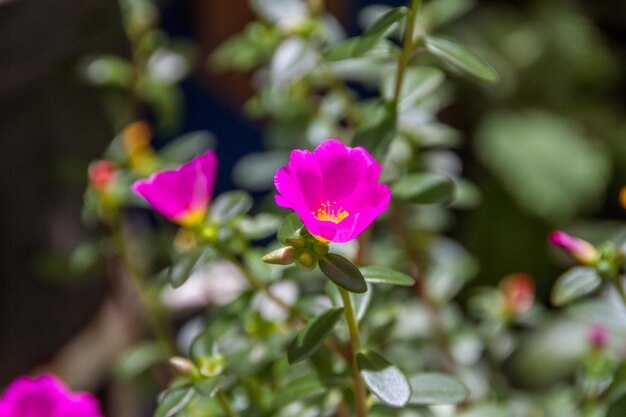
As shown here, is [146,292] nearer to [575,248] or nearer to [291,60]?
[291,60]

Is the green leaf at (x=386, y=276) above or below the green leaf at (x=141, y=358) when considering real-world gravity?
above

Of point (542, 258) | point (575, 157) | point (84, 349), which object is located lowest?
point (542, 258)

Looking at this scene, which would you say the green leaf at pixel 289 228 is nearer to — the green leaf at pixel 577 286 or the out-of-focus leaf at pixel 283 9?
the green leaf at pixel 577 286

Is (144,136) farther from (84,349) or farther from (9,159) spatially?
(84,349)

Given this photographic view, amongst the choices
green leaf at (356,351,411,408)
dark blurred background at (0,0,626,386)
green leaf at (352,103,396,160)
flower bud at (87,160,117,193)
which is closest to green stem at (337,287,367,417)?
green leaf at (356,351,411,408)

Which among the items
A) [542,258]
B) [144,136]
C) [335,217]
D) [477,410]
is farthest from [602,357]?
[542,258]

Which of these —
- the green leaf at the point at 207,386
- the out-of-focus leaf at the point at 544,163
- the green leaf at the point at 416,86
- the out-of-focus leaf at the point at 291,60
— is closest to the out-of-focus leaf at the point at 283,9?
the out-of-focus leaf at the point at 291,60
